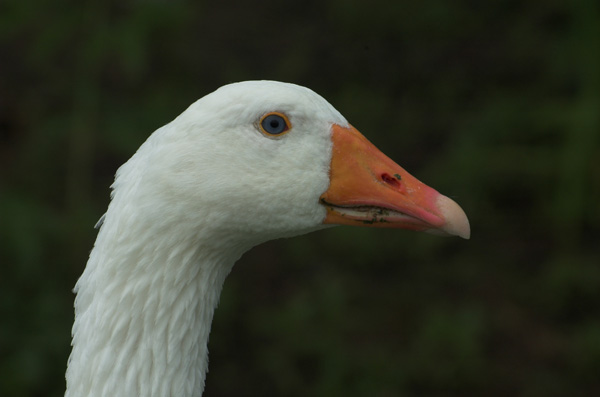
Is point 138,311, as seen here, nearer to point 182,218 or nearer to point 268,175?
point 182,218

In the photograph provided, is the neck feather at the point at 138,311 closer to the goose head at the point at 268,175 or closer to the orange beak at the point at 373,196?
the goose head at the point at 268,175

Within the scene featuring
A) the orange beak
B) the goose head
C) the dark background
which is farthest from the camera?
the dark background

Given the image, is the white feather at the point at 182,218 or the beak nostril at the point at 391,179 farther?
the beak nostril at the point at 391,179

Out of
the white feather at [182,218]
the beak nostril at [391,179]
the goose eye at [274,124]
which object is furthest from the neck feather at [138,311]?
the beak nostril at [391,179]

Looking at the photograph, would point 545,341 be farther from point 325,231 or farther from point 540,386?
point 325,231

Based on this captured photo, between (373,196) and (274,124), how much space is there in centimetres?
41

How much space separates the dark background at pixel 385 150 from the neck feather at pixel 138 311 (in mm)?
2198

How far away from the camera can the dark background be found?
5262mm

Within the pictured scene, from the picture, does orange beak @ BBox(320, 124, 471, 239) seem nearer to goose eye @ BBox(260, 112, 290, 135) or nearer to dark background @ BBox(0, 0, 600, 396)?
goose eye @ BBox(260, 112, 290, 135)

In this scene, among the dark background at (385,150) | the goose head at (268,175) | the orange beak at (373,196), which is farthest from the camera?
the dark background at (385,150)

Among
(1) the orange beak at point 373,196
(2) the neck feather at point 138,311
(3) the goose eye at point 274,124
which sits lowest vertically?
(2) the neck feather at point 138,311

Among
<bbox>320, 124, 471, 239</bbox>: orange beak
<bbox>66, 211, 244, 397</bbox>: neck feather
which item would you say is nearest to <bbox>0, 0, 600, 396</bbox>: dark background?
<bbox>66, 211, 244, 397</bbox>: neck feather

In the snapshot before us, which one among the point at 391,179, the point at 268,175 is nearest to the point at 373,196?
the point at 391,179

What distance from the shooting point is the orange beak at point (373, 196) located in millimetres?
2752
